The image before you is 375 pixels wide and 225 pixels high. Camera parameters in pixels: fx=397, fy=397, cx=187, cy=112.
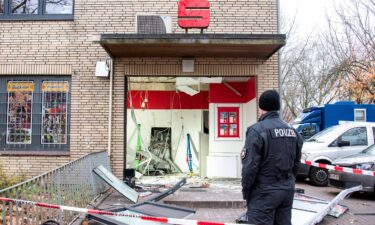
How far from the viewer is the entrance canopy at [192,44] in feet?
29.3

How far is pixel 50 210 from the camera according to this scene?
5793 millimetres

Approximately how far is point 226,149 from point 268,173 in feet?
26.1

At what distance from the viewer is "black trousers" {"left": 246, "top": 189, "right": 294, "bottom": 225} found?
13.0 feet

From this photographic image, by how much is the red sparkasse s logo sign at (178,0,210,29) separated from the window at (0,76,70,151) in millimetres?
3514

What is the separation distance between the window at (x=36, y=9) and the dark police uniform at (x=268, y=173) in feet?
27.1

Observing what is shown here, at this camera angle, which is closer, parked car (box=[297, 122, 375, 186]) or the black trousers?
the black trousers

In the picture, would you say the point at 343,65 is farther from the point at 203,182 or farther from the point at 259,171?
the point at 259,171

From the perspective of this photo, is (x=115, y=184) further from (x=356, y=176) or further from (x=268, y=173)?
(x=356, y=176)

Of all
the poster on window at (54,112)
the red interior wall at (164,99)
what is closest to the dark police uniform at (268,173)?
the poster on window at (54,112)

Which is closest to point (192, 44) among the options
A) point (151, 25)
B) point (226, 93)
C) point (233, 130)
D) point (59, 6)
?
point (151, 25)

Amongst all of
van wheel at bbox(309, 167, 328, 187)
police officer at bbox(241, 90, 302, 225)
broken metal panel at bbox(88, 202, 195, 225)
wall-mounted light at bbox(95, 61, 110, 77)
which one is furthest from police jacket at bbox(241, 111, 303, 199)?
van wheel at bbox(309, 167, 328, 187)

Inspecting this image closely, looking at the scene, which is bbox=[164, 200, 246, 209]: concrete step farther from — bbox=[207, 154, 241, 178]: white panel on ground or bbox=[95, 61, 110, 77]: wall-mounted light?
bbox=[95, 61, 110, 77]: wall-mounted light

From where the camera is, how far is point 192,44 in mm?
9156

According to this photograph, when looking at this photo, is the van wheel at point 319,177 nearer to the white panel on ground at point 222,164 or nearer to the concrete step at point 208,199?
the white panel on ground at point 222,164
